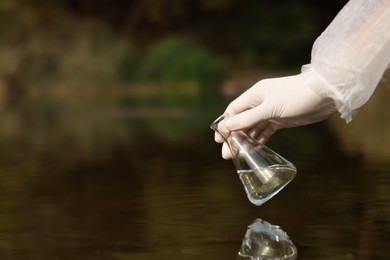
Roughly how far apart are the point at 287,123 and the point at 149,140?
321cm

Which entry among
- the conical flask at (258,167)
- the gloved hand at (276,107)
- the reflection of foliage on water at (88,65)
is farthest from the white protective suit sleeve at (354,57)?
the reflection of foliage on water at (88,65)

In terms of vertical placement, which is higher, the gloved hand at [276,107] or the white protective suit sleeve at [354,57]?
the white protective suit sleeve at [354,57]

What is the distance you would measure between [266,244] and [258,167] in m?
0.19

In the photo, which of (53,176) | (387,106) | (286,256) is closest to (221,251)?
(286,256)

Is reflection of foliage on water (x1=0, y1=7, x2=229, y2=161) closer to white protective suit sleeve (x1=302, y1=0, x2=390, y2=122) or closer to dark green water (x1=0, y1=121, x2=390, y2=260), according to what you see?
dark green water (x1=0, y1=121, x2=390, y2=260)

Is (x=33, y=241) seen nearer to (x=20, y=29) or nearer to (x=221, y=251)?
(x=221, y=251)

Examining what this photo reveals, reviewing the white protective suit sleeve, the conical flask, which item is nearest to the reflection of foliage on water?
the conical flask

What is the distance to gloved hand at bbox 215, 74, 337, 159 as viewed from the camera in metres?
1.71

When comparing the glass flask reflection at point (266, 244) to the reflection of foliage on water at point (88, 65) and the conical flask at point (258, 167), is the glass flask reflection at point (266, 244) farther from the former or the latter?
the reflection of foliage on water at point (88, 65)

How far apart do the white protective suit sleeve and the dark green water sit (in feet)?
0.86

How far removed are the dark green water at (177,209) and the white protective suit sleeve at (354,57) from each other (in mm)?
264

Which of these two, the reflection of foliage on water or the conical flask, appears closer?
the conical flask

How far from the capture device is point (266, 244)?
5.66 ft

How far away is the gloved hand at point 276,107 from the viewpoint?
171 cm
